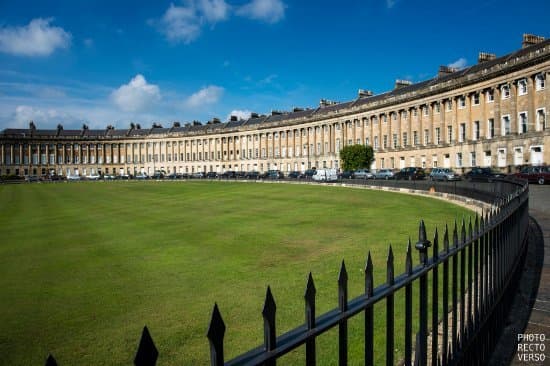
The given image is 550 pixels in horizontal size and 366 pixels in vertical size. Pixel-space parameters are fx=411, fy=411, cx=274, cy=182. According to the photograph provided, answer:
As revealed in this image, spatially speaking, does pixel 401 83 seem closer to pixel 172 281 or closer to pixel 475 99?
pixel 475 99

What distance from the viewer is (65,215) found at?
79.5ft

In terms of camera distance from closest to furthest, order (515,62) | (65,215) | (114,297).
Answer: (114,297), (65,215), (515,62)

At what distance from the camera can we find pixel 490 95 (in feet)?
192

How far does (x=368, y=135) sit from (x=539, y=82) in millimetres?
36413

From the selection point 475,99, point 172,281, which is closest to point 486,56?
point 475,99

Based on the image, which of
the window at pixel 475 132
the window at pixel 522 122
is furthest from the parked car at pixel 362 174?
the window at pixel 522 122

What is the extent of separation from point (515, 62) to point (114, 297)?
193ft

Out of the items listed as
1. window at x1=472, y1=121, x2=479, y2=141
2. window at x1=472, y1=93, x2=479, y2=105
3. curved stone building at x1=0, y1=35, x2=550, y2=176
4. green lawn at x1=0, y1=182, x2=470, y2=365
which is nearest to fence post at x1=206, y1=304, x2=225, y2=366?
green lawn at x1=0, y1=182, x2=470, y2=365

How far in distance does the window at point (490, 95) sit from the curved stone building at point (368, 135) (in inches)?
5.6

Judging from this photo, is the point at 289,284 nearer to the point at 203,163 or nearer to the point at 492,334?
the point at 492,334

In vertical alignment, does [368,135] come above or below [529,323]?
above

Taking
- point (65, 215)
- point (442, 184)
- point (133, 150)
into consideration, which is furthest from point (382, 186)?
point (133, 150)

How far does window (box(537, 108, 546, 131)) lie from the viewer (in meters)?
49.2

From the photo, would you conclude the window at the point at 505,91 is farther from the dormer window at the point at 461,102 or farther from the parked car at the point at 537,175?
the parked car at the point at 537,175
